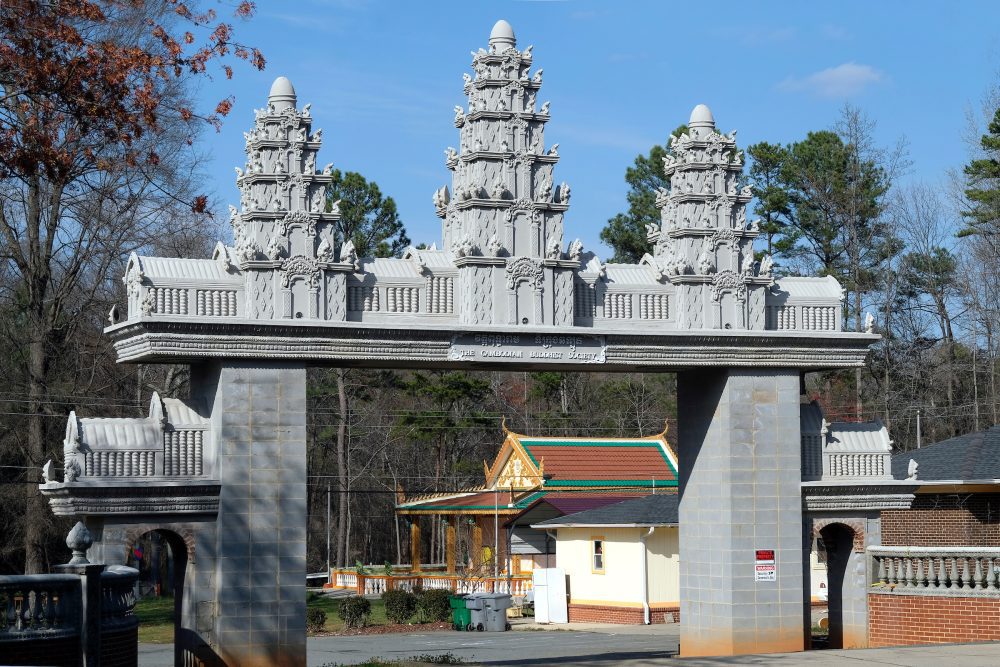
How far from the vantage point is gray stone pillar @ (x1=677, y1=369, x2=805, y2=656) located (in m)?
22.8

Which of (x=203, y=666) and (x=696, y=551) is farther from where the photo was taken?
(x=696, y=551)

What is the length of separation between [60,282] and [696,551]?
2290 cm

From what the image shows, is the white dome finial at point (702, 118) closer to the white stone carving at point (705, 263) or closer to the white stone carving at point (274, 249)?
the white stone carving at point (705, 263)

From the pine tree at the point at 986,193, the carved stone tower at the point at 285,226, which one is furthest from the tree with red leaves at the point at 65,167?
the pine tree at the point at 986,193

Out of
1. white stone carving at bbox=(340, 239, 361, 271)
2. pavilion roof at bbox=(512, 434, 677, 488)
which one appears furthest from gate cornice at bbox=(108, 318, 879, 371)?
pavilion roof at bbox=(512, 434, 677, 488)

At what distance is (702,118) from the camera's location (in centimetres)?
2380

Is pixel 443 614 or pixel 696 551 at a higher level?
pixel 696 551

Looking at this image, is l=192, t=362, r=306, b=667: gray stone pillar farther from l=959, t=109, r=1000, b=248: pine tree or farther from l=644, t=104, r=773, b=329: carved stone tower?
l=959, t=109, r=1000, b=248: pine tree

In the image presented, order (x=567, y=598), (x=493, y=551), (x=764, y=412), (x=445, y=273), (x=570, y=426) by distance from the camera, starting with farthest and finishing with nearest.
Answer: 1. (x=570, y=426)
2. (x=493, y=551)
3. (x=567, y=598)
4. (x=764, y=412)
5. (x=445, y=273)

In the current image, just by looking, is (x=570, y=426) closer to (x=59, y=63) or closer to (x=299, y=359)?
(x=299, y=359)

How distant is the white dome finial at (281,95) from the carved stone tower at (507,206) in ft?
9.25

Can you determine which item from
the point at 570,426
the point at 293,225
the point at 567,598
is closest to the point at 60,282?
the point at 567,598

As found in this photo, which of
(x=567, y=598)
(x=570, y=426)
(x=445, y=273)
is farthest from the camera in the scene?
(x=570, y=426)

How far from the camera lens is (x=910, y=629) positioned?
23.3m
